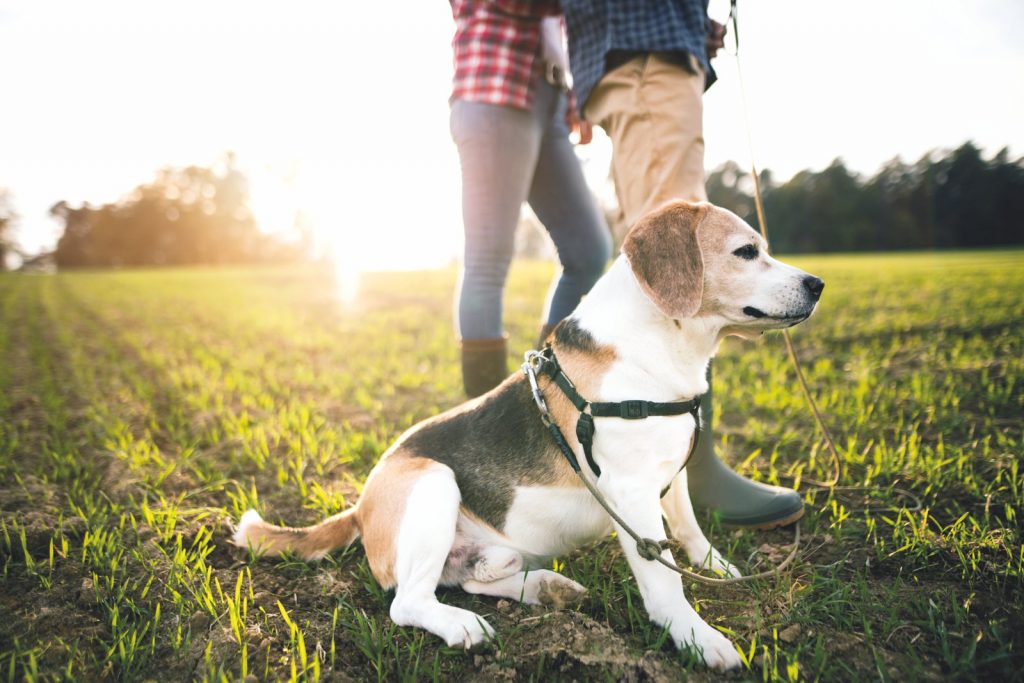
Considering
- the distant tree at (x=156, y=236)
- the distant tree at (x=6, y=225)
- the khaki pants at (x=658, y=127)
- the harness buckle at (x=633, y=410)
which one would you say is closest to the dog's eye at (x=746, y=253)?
the khaki pants at (x=658, y=127)

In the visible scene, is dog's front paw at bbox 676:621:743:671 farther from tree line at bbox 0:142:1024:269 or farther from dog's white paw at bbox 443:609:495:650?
tree line at bbox 0:142:1024:269

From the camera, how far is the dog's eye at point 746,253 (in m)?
2.19

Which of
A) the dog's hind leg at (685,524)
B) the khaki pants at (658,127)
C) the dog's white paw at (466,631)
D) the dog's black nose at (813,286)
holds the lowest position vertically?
the dog's white paw at (466,631)

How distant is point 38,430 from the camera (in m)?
4.07

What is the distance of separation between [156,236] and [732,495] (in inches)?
2970

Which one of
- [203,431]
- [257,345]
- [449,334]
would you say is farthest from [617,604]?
[257,345]

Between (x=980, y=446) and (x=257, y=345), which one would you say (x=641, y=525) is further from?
(x=257, y=345)

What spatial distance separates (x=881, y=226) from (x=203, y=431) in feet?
193

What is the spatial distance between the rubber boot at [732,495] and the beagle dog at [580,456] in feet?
1.22

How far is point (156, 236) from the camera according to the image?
209 ft

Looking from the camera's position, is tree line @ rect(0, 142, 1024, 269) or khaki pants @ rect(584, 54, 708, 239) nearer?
khaki pants @ rect(584, 54, 708, 239)

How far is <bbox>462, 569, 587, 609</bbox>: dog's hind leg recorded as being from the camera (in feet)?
6.87

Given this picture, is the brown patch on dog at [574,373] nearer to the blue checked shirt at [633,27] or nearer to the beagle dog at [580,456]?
the beagle dog at [580,456]

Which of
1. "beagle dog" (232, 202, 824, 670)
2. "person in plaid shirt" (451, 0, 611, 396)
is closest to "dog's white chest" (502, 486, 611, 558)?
"beagle dog" (232, 202, 824, 670)
